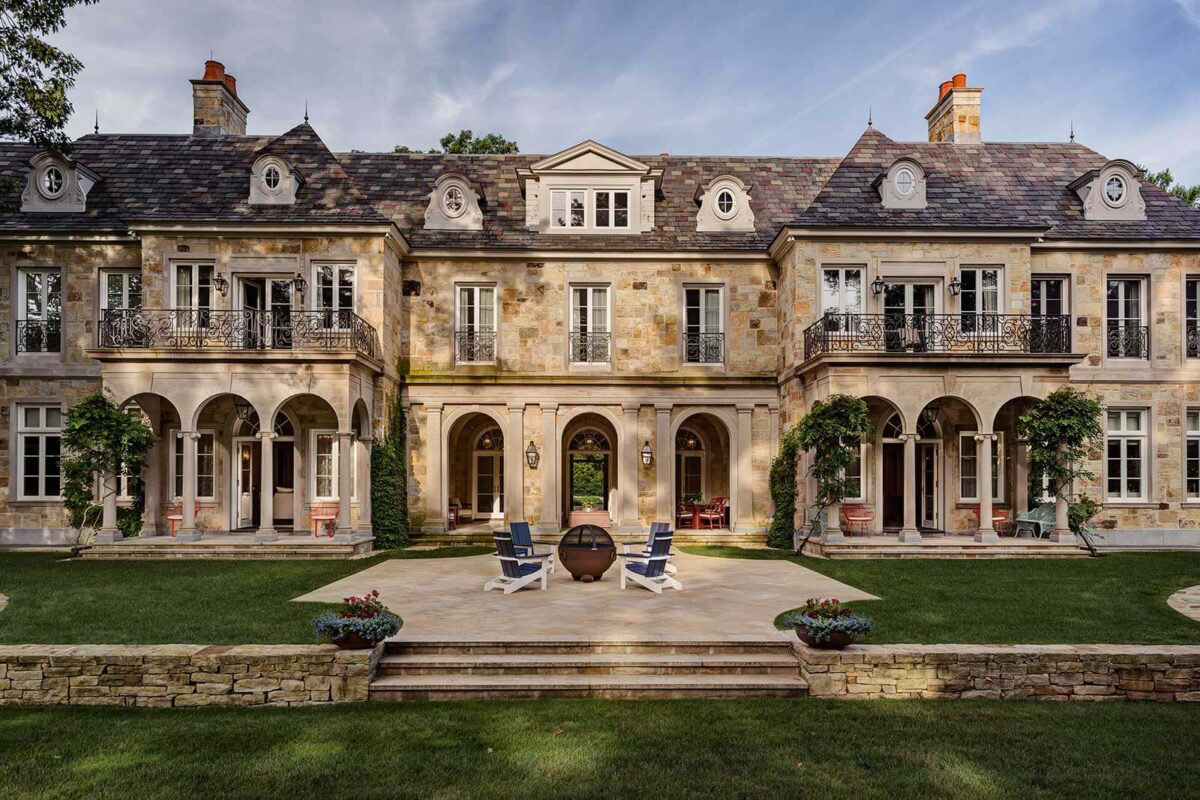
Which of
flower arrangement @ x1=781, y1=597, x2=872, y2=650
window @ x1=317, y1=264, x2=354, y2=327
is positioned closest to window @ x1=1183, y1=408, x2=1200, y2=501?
flower arrangement @ x1=781, y1=597, x2=872, y2=650

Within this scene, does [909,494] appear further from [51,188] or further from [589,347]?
[51,188]

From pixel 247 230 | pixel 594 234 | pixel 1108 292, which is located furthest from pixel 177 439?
pixel 1108 292

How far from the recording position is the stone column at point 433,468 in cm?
1855

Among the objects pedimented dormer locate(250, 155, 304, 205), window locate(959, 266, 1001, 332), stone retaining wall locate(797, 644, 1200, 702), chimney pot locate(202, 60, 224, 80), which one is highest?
chimney pot locate(202, 60, 224, 80)

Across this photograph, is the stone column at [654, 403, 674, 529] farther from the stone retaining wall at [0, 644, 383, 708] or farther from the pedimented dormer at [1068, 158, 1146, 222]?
the stone retaining wall at [0, 644, 383, 708]

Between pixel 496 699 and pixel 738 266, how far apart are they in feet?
47.2

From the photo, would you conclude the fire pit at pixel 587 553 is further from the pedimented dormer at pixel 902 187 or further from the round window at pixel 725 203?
the pedimented dormer at pixel 902 187

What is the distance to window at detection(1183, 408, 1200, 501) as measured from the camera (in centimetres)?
1805

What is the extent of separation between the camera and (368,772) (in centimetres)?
531

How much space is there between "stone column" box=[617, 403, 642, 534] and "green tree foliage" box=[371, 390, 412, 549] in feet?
18.0

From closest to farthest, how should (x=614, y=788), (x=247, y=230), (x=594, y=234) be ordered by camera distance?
(x=614, y=788) → (x=247, y=230) → (x=594, y=234)

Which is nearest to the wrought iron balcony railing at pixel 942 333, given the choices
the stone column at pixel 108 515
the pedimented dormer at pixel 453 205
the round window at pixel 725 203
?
the round window at pixel 725 203

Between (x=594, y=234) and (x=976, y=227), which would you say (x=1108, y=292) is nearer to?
(x=976, y=227)

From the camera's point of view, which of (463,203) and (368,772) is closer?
(368,772)
